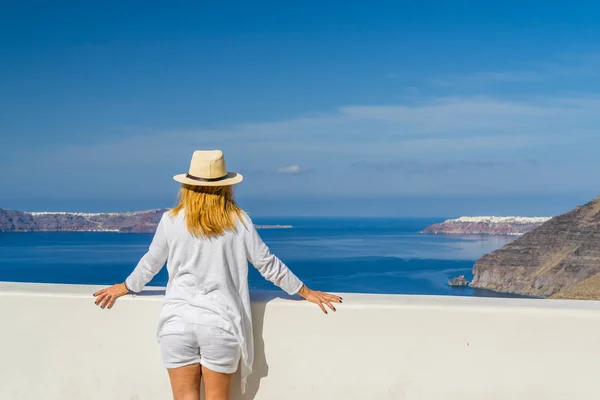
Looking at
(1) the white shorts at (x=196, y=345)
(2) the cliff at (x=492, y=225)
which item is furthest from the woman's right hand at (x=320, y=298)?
(2) the cliff at (x=492, y=225)

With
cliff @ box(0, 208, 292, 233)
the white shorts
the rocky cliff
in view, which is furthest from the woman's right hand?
the rocky cliff

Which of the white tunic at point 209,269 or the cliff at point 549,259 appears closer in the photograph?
the white tunic at point 209,269

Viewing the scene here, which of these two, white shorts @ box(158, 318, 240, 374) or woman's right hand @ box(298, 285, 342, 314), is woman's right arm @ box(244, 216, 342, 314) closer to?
woman's right hand @ box(298, 285, 342, 314)

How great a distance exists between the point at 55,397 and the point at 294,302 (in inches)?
46.2

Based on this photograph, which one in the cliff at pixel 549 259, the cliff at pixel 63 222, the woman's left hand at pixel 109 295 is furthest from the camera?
the cliff at pixel 63 222

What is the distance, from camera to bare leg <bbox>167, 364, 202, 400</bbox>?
2.35 m

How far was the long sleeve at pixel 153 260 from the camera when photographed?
240cm

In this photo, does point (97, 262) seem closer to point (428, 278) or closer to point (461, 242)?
point (428, 278)

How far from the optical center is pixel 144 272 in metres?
2.50

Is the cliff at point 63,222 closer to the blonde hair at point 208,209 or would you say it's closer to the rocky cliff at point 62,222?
the rocky cliff at point 62,222

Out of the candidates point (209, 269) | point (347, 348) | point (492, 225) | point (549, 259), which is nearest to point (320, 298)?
point (347, 348)

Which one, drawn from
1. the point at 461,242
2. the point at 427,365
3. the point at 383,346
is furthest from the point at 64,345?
the point at 461,242

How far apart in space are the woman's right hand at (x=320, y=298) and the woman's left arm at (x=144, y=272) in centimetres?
57

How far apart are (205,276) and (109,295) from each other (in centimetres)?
60
